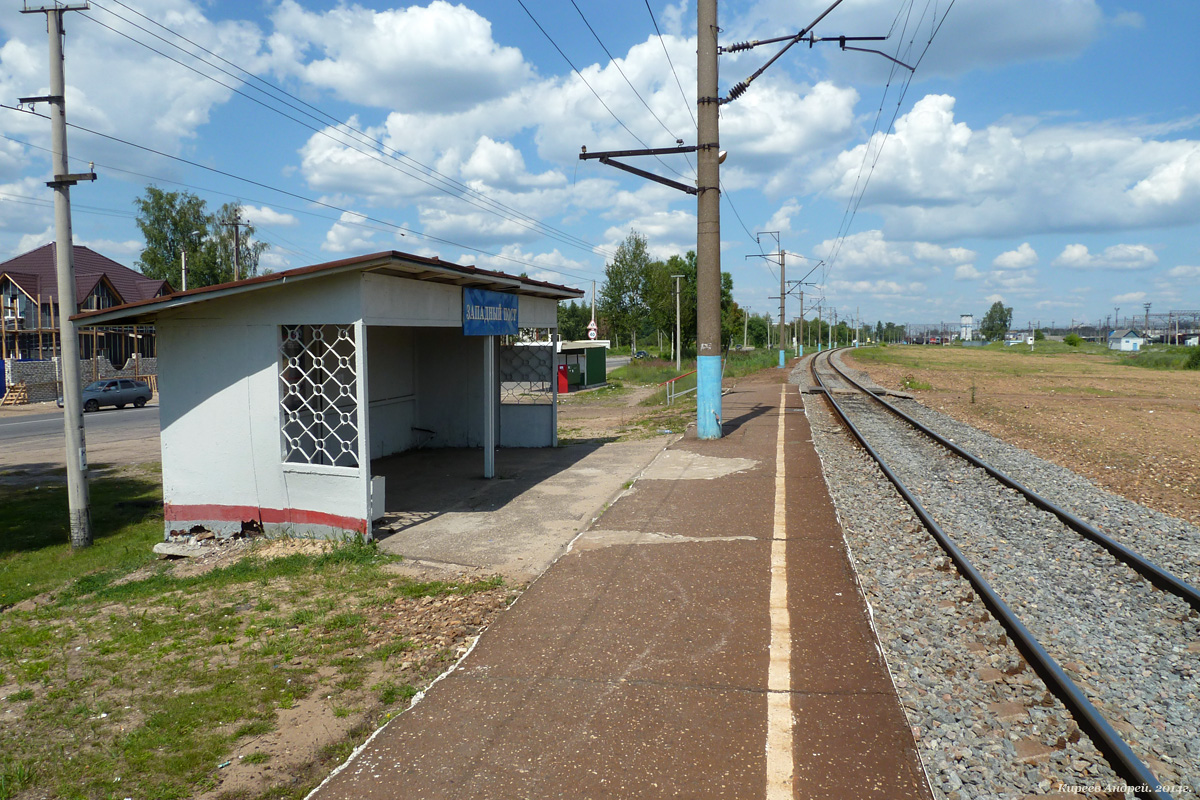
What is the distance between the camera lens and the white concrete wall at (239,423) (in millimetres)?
8273

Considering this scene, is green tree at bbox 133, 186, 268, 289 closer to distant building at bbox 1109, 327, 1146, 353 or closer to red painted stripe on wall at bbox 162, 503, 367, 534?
red painted stripe on wall at bbox 162, 503, 367, 534

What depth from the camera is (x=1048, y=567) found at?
689cm

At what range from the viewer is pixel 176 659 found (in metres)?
5.38

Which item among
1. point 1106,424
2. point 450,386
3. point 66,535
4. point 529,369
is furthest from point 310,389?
point 1106,424

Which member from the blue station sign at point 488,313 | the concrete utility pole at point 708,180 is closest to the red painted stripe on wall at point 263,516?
the blue station sign at point 488,313

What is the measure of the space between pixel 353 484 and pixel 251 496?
4.77ft

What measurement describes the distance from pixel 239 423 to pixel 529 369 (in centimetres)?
659

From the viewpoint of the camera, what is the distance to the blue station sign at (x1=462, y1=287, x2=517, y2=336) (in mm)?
10375

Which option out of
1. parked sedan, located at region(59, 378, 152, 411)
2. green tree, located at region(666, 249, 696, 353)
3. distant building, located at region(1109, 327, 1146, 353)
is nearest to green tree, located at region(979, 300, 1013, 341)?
distant building, located at region(1109, 327, 1146, 353)

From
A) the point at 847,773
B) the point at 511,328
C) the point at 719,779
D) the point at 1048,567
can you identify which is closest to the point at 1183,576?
the point at 1048,567

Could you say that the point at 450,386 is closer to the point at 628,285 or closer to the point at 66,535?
the point at 66,535

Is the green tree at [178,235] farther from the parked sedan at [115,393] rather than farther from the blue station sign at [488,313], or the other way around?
the blue station sign at [488,313]

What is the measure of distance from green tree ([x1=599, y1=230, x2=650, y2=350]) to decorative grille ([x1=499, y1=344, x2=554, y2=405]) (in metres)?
45.0

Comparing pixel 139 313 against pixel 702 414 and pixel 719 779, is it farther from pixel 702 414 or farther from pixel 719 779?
pixel 702 414
